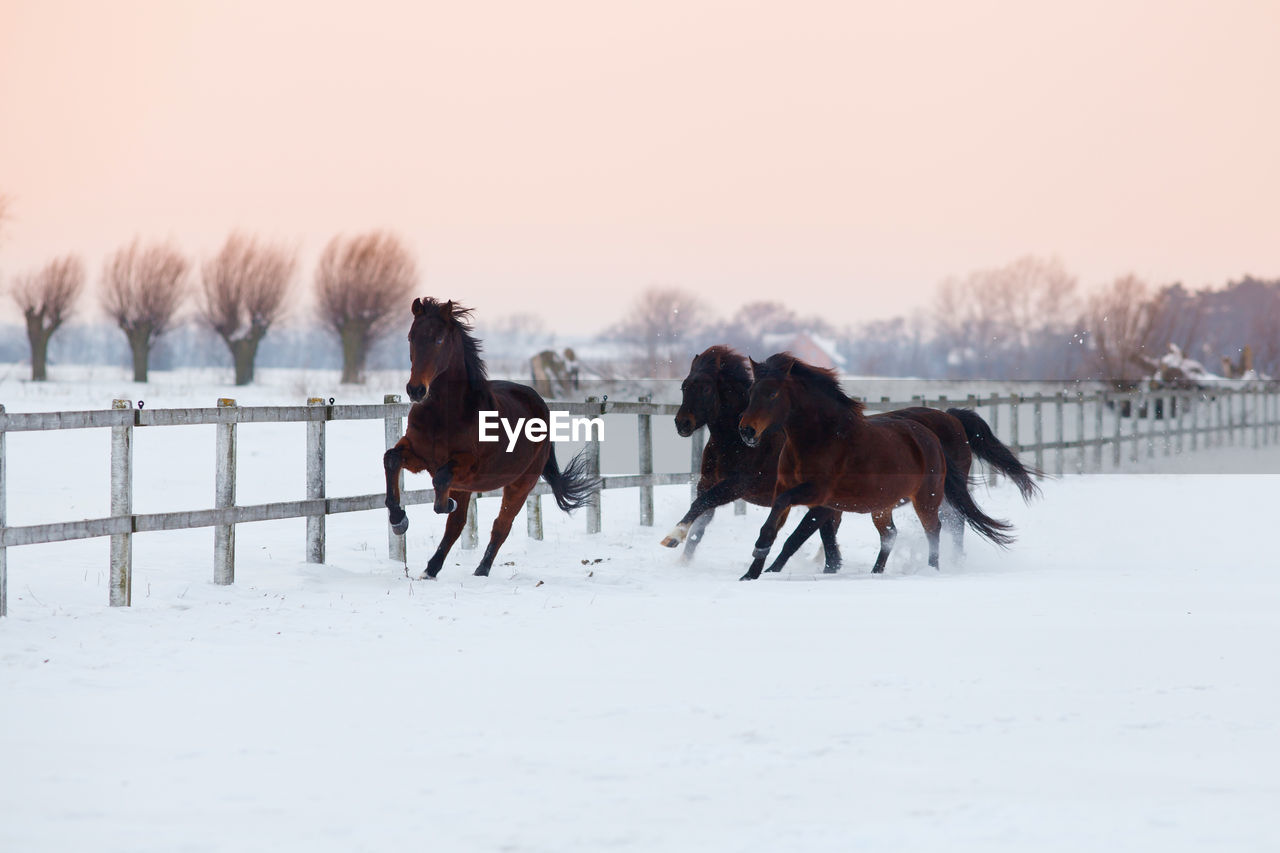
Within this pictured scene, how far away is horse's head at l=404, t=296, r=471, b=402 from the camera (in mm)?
7840

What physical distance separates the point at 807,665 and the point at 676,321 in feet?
274

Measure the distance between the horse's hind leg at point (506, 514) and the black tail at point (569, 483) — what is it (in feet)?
1.76

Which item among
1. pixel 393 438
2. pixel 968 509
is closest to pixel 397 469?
pixel 393 438

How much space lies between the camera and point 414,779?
3.85m

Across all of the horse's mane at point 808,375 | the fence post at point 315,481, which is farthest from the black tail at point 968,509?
the fence post at point 315,481

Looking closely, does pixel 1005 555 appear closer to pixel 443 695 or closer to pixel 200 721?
pixel 443 695

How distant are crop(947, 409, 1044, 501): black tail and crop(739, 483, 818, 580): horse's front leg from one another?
271cm

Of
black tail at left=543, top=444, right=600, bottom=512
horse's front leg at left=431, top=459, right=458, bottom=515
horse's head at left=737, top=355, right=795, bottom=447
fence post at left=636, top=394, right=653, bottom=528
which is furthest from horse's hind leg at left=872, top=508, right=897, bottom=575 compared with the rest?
fence post at left=636, top=394, right=653, bottom=528

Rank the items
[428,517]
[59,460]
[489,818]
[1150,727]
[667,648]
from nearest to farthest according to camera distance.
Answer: [489,818] < [1150,727] < [667,648] < [428,517] < [59,460]

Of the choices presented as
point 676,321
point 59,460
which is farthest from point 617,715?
point 676,321

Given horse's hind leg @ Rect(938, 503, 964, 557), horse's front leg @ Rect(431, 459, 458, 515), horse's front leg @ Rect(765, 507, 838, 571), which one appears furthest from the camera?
horse's hind leg @ Rect(938, 503, 964, 557)

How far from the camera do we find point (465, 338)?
8367mm

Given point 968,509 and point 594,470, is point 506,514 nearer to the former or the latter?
point 594,470

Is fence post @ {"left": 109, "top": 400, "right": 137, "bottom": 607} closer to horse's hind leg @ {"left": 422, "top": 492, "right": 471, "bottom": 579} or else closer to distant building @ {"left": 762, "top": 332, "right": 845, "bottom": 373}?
horse's hind leg @ {"left": 422, "top": 492, "right": 471, "bottom": 579}
